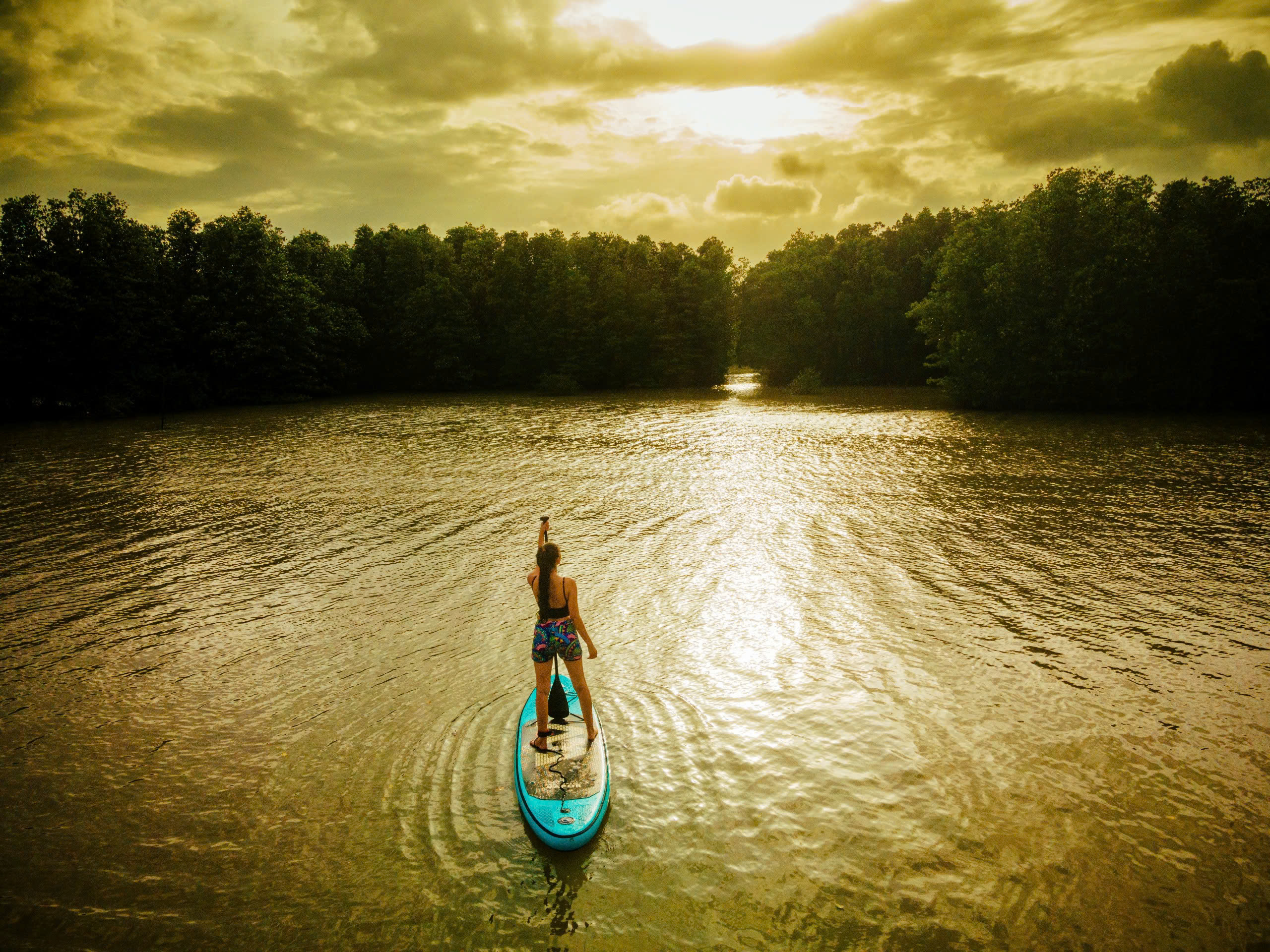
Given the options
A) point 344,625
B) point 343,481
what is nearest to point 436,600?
point 344,625

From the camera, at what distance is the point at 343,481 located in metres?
24.8

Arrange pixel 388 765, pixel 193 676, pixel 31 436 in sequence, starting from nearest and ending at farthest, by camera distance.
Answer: pixel 388 765 < pixel 193 676 < pixel 31 436

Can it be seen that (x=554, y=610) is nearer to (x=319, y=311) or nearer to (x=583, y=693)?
(x=583, y=693)

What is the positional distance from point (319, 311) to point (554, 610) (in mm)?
68083

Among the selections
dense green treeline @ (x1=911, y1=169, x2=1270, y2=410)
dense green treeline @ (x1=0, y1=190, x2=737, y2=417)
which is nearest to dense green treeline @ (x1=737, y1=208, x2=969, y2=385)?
dense green treeline @ (x1=0, y1=190, x2=737, y2=417)

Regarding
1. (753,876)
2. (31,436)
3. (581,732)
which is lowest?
(753,876)

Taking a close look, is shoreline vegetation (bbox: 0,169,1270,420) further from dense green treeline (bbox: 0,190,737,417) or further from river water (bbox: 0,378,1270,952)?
river water (bbox: 0,378,1270,952)

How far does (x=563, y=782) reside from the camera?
732 centimetres

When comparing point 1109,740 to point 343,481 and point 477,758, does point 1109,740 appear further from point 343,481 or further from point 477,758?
point 343,481

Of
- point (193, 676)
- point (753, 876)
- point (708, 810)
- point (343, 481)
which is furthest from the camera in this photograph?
point (343, 481)

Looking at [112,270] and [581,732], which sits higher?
[112,270]

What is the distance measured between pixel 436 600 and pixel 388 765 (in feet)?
18.1

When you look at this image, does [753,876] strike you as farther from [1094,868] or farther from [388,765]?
[388,765]

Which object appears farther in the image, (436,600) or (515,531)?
(515,531)
